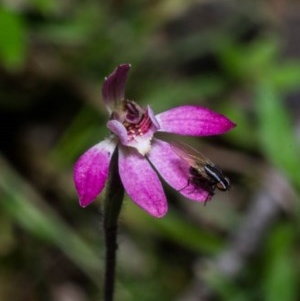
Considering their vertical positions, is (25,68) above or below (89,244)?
above

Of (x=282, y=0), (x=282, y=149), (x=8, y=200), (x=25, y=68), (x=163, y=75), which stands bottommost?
(x=8, y=200)

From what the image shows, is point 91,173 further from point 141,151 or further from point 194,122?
point 194,122

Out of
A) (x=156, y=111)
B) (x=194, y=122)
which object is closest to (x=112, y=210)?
(x=194, y=122)

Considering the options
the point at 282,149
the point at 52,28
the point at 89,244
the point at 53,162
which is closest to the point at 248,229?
the point at 282,149

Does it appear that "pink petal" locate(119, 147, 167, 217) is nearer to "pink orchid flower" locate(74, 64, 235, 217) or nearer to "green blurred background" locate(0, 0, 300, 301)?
"pink orchid flower" locate(74, 64, 235, 217)

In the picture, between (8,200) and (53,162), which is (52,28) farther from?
(8,200)

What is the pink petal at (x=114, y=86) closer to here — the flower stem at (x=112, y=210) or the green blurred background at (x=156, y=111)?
the flower stem at (x=112, y=210)

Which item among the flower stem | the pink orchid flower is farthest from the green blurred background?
the pink orchid flower
